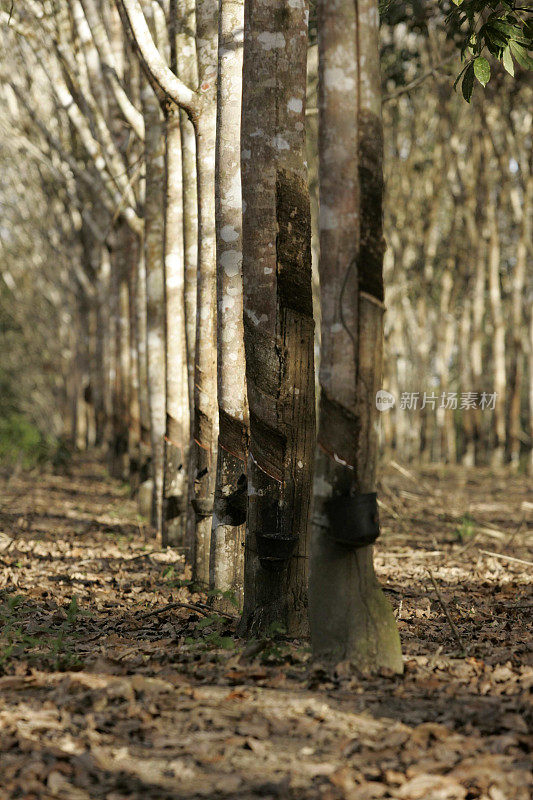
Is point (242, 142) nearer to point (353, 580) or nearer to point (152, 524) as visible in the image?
point (353, 580)

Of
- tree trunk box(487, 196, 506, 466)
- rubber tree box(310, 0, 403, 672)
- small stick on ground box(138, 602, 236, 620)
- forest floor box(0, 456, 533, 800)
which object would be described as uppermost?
tree trunk box(487, 196, 506, 466)

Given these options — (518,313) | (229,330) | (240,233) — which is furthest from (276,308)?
(518,313)

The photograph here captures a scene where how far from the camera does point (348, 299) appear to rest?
4.02 meters

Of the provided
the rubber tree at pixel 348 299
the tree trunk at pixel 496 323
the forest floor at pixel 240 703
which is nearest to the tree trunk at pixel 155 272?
the forest floor at pixel 240 703

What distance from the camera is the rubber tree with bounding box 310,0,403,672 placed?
4027 millimetres

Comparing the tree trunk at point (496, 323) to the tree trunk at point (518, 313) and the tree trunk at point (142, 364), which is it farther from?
the tree trunk at point (142, 364)

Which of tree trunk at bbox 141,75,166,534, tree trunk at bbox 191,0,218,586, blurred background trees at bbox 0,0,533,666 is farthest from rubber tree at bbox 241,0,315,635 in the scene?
tree trunk at bbox 141,75,166,534

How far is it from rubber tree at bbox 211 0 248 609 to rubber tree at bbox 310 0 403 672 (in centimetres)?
152

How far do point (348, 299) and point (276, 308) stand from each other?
2.73ft

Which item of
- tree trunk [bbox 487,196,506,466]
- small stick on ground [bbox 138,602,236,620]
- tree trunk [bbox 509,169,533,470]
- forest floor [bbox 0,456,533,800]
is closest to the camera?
forest floor [bbox 0,456,533,800]

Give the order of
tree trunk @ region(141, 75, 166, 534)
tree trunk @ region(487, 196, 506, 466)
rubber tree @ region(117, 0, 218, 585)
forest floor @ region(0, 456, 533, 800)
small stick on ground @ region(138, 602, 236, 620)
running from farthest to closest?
1. tree trunk @ region(487, 196, 506, 466)
2. tree trunk @ region(141, 75, 166, 534)
3. rubber tree @ region(117, 0, 218, 585)
4. small stick on ground @ region(138, 602, 236, 620)
5. forest floor @ region(0, 456, 533, 800)

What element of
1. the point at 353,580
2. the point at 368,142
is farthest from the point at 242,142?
the point at 353,580

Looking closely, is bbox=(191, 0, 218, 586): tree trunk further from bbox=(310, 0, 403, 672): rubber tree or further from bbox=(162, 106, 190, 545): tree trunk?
bbox=(310, 0, 403, 672): rubber tree

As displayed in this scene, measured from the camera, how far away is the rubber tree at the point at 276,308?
480 centimetres
